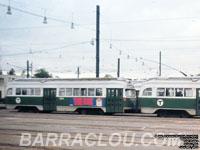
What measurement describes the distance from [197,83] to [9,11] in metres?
13.4

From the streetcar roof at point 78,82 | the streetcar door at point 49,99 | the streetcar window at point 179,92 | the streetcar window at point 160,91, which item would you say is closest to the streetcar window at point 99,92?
the streetcar roof at point 78,82

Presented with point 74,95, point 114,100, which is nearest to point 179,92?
point 114,100

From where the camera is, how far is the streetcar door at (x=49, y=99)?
28297 mm

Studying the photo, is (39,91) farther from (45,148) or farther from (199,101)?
(45,148)

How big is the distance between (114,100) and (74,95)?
3.50 meters

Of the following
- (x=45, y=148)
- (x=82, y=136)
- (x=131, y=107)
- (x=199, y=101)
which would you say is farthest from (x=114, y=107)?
(x=45, y=148)

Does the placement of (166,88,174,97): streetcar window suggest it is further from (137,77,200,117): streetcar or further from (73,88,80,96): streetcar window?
(73,88,80,96): streetcar window

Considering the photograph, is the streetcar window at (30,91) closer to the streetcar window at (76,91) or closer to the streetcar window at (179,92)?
the streetcar window at (76,91)

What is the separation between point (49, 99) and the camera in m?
28.6

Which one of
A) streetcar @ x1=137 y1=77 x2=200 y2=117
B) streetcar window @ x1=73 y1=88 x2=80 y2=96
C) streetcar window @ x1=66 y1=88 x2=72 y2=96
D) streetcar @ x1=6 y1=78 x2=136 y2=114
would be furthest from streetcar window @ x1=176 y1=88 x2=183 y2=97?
streetcar window @ x1=66 y1=88 x2=72 y2=96

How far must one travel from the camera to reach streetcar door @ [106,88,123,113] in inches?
1017

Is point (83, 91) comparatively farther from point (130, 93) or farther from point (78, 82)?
point (130, 93)

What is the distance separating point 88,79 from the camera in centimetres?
2733

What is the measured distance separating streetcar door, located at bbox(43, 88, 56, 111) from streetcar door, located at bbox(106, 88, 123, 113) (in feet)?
16.2
